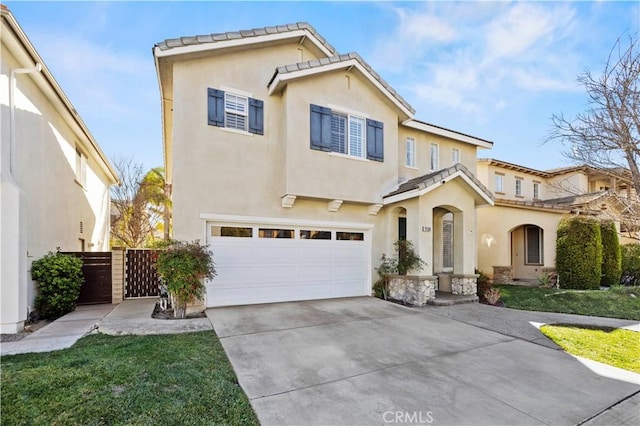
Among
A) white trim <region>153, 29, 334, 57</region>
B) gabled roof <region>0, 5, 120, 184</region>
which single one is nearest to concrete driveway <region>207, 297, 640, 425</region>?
white trim <region>153, 29, 334, 57</region>

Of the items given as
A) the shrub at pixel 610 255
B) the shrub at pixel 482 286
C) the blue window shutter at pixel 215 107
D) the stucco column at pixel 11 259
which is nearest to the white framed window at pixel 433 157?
the shrub at pixel 482 286

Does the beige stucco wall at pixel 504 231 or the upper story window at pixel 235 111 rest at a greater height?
the upper story window at pixel 235 111

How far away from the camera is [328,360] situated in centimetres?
547

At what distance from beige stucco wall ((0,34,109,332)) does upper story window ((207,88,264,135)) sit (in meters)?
4.47

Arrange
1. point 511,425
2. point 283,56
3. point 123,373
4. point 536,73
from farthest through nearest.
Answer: point 283,56
point 536,73
point 123,373
point 511,425

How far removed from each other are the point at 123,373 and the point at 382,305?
738 centimetres

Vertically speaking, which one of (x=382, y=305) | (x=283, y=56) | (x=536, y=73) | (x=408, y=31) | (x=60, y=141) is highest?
(x=408, y=31)

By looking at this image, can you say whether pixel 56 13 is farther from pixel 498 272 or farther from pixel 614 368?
pixel 498 272

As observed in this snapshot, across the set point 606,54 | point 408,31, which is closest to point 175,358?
point 606,54

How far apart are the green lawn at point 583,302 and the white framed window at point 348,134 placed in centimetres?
752

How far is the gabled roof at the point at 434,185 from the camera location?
407 inches

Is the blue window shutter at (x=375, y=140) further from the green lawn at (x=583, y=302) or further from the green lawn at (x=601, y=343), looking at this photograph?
the green lawn at (x=601, y=343)

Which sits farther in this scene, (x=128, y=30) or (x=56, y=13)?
(x=128, y=30)

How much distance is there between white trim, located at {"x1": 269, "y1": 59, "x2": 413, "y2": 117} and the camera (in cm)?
967
